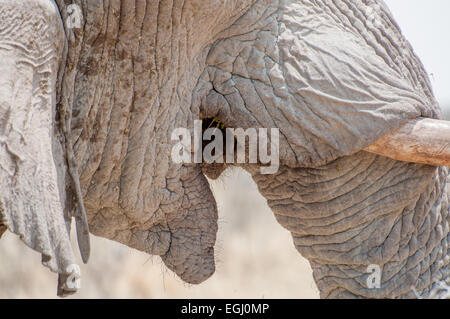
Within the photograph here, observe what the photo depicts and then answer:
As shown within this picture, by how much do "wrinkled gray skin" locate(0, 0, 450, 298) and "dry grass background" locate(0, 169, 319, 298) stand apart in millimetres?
2357

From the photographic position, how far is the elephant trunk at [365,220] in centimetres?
228

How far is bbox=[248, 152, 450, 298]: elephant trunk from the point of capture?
89.7 inches

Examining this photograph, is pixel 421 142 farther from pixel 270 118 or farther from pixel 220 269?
pixel 220 269

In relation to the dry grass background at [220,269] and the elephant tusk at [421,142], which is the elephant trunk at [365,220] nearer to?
the elephant tusk at [421,142]

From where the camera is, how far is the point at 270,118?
2180mm

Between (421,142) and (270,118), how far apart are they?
0.43m

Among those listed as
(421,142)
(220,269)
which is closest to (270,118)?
(421,142)

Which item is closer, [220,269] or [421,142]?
[421,142]

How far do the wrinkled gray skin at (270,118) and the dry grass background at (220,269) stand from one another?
2.36 metres

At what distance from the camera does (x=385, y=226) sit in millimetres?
2297

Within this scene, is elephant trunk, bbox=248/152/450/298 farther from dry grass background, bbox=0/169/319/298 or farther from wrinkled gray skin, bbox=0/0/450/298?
dry grass background, bbox=0/169/319/298

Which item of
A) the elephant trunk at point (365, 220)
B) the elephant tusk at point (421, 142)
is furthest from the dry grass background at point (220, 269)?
the elephant tusk at point (421, 142)
